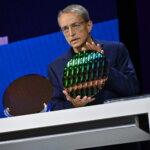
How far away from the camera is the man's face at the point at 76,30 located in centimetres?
221

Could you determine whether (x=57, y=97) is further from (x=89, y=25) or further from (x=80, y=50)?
(x=89, y=25)

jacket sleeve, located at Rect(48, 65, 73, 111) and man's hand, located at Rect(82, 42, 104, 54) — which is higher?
man's hand, located at Rect(82, 42, 104, 54)

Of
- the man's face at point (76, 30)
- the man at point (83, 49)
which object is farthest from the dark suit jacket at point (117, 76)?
the man's face at point (76, 30)

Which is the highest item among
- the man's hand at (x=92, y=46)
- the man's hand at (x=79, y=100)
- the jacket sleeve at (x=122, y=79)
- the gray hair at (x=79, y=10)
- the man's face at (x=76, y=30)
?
the gray hair at (x=79, y=10)

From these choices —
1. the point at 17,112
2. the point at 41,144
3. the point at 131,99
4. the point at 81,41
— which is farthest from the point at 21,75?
the point at 131,99

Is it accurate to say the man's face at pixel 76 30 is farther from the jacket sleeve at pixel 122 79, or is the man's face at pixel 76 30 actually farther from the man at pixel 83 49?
the jacket sleeve at pixel 122 79

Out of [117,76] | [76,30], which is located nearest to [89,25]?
[76,30]

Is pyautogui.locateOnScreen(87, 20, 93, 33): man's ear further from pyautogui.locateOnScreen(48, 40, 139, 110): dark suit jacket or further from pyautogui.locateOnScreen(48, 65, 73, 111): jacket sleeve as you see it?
pyautogui.locateOnScreen(48, 65, 73, 111): jacket sleeve

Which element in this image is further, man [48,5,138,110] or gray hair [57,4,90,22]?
gray hair [57,4,90,22]

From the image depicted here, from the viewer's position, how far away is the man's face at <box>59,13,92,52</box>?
2.21 m

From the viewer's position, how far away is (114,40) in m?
2.17

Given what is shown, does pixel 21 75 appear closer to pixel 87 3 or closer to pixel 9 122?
pixel 87 3

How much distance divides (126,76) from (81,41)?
0.31 meters

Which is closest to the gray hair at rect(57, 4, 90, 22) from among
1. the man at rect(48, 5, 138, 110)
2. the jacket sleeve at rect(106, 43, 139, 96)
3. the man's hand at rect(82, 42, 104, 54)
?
the man at rect(48, 5, 138, 110)
